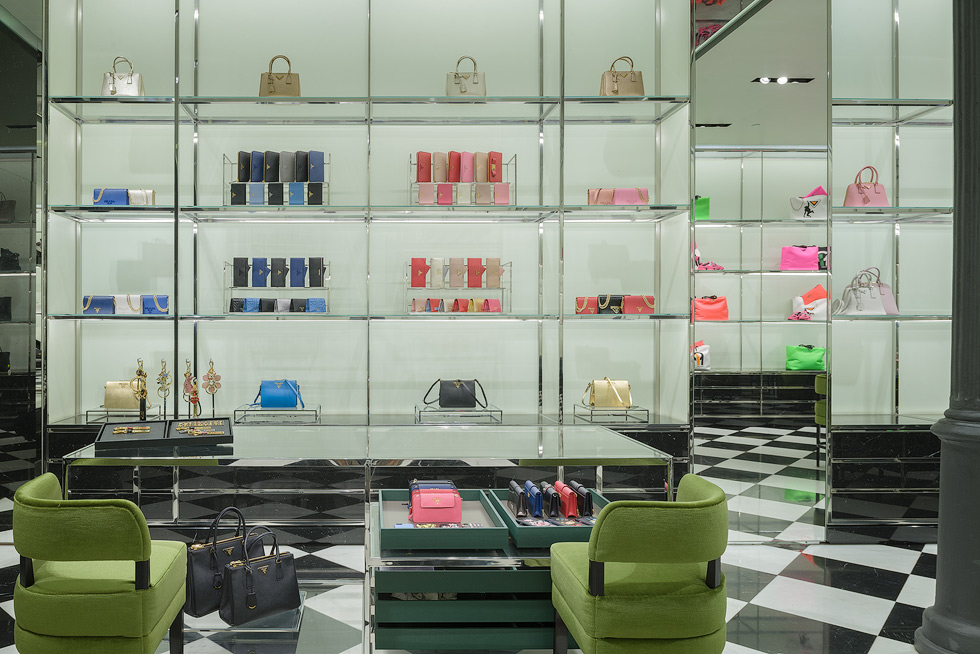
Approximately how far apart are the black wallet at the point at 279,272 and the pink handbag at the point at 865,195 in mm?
3721

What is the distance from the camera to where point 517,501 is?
2959mm

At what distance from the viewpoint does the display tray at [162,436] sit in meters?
2.99

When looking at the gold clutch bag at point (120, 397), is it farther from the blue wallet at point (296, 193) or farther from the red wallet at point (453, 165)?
the red wallet at point (453, 165)

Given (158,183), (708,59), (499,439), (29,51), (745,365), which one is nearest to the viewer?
(499,439)

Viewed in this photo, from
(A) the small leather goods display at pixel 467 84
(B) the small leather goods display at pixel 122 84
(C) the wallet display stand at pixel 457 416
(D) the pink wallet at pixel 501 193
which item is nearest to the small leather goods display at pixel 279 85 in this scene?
(B) the small leather goods display at pixel 122 84

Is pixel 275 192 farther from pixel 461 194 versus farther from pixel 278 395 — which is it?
pixel 278 395

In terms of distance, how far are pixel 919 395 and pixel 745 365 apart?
2607mm

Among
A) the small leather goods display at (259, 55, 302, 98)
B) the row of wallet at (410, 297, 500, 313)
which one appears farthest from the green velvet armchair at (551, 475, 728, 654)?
the small leather goods display at (259, 55, 302, 98)

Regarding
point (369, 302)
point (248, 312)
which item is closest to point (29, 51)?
point (248, 312)

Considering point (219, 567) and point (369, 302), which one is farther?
point (369, 302)

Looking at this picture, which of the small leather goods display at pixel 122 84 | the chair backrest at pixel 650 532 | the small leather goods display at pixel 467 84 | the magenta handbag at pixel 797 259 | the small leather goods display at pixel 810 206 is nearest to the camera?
the chair backrest at pixel 650 532

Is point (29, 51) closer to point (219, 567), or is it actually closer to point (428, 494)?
point (219, 567)

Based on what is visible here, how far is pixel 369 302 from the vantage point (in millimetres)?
5281

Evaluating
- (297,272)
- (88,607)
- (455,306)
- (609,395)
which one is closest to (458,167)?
(455,306)
